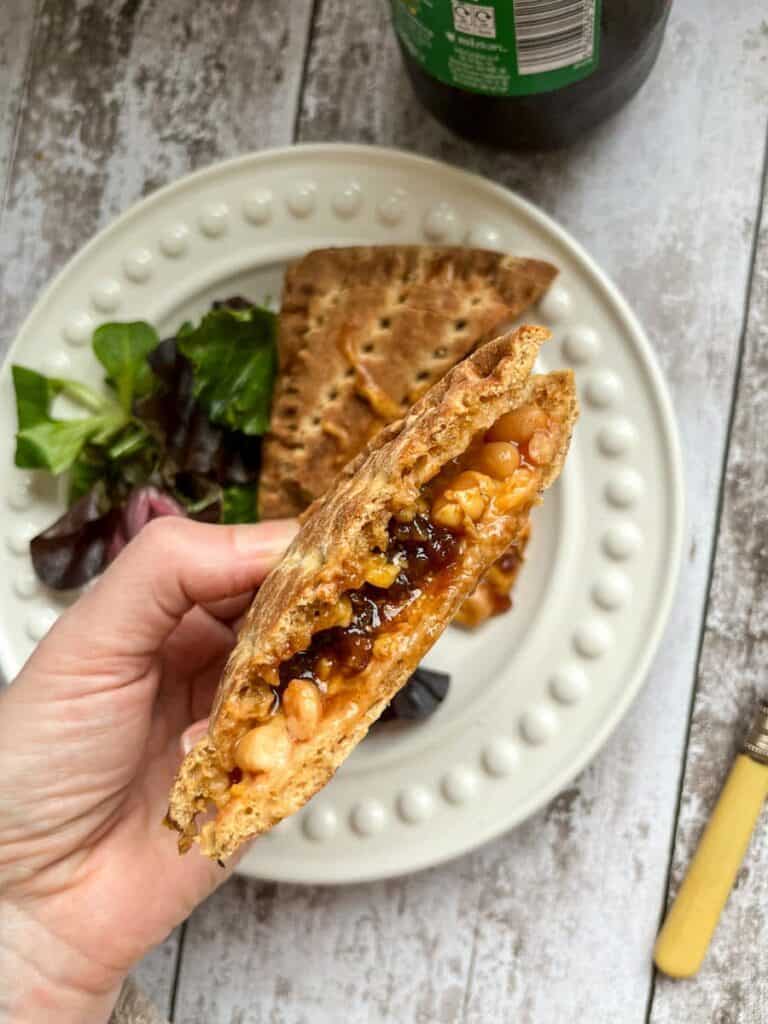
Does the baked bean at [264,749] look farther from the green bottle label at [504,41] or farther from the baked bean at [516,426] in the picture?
the green bottle label at [504,41]

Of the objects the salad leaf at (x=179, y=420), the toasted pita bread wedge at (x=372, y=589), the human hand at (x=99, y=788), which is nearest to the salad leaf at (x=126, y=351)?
the salad leaf at (x=179, y=420)

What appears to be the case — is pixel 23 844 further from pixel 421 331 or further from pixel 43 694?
pixel 421 331

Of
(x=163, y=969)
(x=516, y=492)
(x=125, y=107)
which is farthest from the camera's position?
(x=125, y=107)

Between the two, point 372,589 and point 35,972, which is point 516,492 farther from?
point 35,972

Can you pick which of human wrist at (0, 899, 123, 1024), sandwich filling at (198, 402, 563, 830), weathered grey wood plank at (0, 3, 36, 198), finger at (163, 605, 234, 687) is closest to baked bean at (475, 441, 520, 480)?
sandwich filling at (198, 402, 563, 830)

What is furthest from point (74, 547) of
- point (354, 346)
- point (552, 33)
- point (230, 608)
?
point (552, 33)

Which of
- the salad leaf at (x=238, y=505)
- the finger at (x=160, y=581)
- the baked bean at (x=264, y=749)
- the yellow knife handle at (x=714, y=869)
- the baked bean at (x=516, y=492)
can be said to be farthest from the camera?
the salad leaf at (x=238, y=505)

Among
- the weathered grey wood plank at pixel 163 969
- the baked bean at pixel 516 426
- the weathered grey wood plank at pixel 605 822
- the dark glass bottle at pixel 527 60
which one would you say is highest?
the dark glass bottle at pixel 527 60
